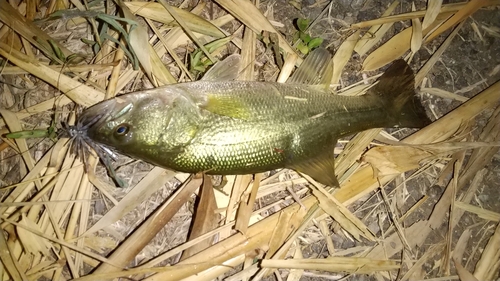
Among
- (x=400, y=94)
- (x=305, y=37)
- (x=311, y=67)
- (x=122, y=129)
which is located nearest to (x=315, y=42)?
(x=305, y=37)

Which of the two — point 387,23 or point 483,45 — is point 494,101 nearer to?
point 483,45

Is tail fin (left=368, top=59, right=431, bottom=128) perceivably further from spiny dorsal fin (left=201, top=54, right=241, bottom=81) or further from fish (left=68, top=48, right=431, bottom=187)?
spiny dorsal fin (left=201, top=54, right=241, bottom=81)

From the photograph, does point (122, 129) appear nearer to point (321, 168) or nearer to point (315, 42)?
point (321, 168)

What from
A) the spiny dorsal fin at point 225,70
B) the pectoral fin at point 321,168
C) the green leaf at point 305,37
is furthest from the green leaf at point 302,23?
the pectoral fin at point 321,168

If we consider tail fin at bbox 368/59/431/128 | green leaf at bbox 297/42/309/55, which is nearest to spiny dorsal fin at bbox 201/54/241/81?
green leaf at bbox 297/42/309/55

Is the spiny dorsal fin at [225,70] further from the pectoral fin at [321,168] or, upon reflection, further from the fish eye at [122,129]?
the pectoral fin at [321,168]

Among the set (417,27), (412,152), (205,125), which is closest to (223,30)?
(205,125)

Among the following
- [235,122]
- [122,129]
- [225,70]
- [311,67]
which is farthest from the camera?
[311,67]

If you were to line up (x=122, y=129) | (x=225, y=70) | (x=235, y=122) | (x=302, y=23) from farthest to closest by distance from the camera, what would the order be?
(x=302, y=23)
(x=225, y=70)
(x=235, y=122)
(x=122, y=129)

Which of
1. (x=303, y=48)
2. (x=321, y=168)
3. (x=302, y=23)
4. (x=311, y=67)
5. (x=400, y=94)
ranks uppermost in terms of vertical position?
(x=302, y=23)
